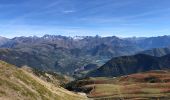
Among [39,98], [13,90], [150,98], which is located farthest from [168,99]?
[13,90]

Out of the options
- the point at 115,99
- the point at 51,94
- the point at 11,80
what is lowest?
the point at 115,99

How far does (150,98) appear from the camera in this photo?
73750mm

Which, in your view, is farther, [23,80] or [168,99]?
[168,99]

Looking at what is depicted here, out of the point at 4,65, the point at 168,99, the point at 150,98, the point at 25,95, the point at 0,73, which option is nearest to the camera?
the point at 25,95

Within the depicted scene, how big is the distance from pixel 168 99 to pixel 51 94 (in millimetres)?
26699

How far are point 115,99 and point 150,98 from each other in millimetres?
8358

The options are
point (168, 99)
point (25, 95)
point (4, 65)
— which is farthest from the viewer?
point (168, 99)

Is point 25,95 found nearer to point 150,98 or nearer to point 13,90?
point 13,90

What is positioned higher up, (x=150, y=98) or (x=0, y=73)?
(x=0, y=73)

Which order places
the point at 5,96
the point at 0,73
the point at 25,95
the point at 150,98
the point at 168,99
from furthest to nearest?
the point at 150,98
the point at 168,99
the point at 0,73
the point at 25,95
the point at 5,96

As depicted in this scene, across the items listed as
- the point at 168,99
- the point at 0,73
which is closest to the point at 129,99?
the point at 168,99

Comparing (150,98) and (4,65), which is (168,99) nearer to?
(150,98)

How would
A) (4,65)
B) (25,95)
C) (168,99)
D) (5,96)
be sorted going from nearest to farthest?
1. (5,96)
2. (25,95)
3. (4,65)
4. (168,99)

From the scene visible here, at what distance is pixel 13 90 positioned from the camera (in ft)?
154
